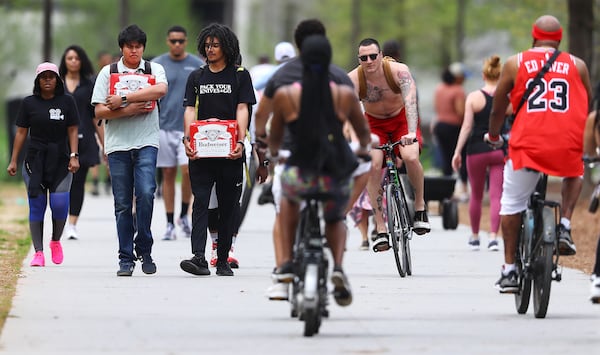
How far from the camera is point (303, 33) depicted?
33.0ft

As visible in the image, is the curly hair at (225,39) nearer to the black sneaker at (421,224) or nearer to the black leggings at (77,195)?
the black sneaker at (421,224)

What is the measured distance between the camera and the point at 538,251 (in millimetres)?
10242

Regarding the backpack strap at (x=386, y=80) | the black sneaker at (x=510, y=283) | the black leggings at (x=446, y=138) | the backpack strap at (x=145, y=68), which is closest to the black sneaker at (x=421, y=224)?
the backpack strap at (x=386, y=80)

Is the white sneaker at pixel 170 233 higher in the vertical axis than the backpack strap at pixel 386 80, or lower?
lower

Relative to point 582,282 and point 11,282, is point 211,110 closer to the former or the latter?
point 11,282

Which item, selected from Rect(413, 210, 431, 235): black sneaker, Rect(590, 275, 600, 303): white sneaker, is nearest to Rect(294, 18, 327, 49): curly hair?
Rect(590, 275, 600, 303): white sneaker

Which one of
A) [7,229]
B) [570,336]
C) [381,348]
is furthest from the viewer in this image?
[7,229]

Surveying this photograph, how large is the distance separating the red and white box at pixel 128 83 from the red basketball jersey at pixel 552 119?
3.68 meters

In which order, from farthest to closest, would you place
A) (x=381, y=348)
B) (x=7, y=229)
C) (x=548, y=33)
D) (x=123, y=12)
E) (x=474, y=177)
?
(x=123, y=12)
(x=7, y=229)
(x=474, y=177)
(x=548, y=33)
(x=381, y=348)

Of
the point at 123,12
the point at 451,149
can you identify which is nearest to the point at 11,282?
the point at 451,149

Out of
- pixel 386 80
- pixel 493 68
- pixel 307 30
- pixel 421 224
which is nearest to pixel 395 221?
pixel 421 224

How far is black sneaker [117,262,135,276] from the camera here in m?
13.0

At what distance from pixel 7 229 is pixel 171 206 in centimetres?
253

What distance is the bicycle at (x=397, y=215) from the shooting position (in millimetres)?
13406
